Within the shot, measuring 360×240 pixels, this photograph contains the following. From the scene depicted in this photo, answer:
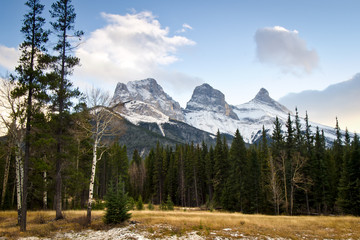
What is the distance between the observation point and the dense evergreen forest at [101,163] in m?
17.7

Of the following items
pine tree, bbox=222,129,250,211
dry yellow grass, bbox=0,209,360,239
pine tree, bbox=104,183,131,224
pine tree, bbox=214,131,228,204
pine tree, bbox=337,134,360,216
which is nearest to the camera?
dry yellow grass, bbox=0,209,360,239

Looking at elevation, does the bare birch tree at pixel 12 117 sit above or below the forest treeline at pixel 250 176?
above

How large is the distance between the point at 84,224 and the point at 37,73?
1123 cm

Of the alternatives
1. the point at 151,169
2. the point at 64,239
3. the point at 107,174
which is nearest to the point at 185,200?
the point at 151,169

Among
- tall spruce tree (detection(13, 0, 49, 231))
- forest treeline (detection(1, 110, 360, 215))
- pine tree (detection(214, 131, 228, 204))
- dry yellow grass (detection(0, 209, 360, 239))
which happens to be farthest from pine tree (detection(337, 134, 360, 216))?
tall spruce tree (detection(13, 0, 49, 231))

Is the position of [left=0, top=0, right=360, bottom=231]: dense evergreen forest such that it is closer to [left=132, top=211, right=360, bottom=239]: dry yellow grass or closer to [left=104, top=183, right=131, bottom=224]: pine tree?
[left=104, top=183, right=131, bottom=224]: pine tree

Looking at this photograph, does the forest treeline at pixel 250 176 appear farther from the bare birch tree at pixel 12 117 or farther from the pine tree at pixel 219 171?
the bare birch tree at pixel 12 117

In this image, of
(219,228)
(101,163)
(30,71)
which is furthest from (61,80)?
(101,163)

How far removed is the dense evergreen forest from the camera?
58.1ft

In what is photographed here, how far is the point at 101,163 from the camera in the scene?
6269 centimetres

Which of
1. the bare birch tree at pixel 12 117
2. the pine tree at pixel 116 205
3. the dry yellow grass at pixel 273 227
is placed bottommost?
the dry yellow grass at pixel 273 227

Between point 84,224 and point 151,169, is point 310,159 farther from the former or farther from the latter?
point 151,169

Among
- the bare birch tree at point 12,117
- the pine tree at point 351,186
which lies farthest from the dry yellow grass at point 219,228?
the pine tree at point 351,186

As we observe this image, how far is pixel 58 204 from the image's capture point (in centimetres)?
1966
